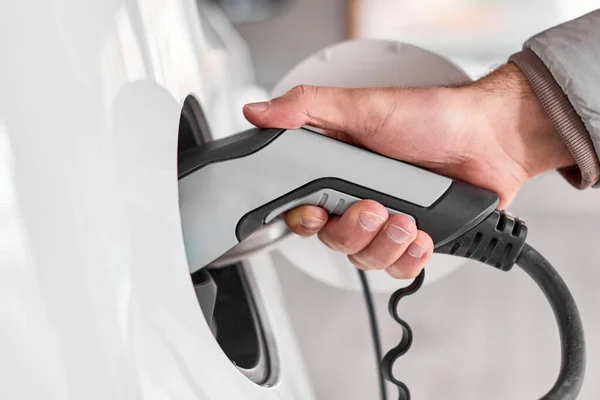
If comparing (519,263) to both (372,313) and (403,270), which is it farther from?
(372,313)

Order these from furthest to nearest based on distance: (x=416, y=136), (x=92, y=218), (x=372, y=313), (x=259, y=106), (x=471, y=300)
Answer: (x=471, y=300) < (x=372, y=313) < (x=416, y=136) < (x=259, y=106) < (x=92, y=218)

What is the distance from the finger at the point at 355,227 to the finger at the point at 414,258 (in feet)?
0.09

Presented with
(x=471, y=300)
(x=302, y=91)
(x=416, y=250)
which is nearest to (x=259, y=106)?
(x=302, y=91)

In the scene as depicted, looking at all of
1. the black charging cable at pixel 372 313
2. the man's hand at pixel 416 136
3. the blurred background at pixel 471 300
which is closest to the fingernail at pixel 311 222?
the man's hand at pixel 416 136

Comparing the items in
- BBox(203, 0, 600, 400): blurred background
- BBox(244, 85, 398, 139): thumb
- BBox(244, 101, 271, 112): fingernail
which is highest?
BBox(244, 101, 271, 112): fingernail

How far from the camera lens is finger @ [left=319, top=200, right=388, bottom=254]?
39 centimetres

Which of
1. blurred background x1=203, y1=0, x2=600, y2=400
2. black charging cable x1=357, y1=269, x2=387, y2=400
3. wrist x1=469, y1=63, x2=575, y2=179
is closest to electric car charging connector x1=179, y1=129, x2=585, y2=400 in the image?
wrist x1=469, y1=63, x2=575, y2=179

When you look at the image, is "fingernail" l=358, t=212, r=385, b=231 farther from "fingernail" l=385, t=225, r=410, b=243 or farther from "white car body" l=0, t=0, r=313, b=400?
"white car body" l=0, t=0, r=313, b=400

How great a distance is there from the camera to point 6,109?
188 millimetres

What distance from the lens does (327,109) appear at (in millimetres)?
408

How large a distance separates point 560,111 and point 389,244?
0.54ft

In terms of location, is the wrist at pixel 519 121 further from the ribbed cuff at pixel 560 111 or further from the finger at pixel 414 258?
the finger at pixel 414 258

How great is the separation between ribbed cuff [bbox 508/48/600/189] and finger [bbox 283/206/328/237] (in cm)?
20

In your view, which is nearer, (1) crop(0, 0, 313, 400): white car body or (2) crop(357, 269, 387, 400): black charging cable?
(1) crop(0, 0, 313, 400): white car body
